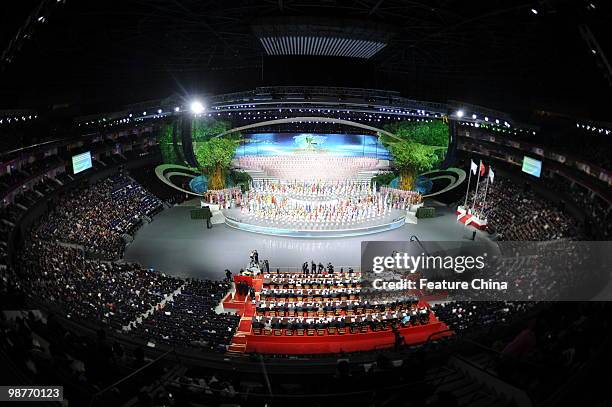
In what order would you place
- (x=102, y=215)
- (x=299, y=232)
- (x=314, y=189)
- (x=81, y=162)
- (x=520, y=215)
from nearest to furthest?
(x=102, y=215), (x=520, y=215), (x=299, y=232), (x=81, y=162), (x=314, y=189)

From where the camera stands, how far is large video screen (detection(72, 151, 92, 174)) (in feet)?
123

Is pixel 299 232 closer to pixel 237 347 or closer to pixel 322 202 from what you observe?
pixel 322 202

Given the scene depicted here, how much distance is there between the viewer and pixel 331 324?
20.0 metres

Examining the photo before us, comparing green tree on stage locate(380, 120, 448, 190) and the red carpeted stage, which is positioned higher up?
green tree on stage locate(380, 120, 448, 190)

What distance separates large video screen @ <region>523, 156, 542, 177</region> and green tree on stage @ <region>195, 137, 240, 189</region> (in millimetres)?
28025

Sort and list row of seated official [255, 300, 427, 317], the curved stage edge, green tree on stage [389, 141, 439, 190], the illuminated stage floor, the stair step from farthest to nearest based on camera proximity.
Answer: green tree on stage [389, 141, 439, 190]
the curved stage edge
the illuminated stage floor
row of seated official [255, 300, 427, 317]
the stair step

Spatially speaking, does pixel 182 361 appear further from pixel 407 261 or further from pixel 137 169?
pixel 137 169

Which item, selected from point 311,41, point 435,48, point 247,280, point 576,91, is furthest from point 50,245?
point 576,91

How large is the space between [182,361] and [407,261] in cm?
1958

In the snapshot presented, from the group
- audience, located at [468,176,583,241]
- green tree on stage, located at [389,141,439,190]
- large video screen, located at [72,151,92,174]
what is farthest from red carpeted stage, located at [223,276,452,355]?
green tree on stage, located at [389,141,439,190]

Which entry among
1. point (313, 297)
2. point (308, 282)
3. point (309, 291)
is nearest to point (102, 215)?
point (308, 282)

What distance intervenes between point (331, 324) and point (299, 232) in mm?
17482

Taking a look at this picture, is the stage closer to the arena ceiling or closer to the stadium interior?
the stadium interior

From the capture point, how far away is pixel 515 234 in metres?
33.8
